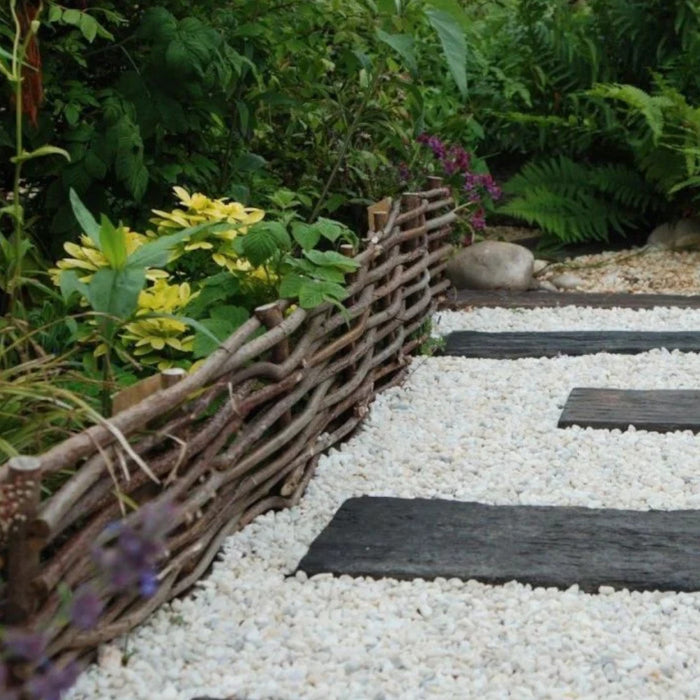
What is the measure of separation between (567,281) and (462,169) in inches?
30.8

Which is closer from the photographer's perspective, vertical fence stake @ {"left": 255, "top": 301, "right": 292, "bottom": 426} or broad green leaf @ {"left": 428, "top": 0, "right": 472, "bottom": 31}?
vertical fence stake @ {"left": 255, "top": 301, "right": 292, "bottom": 426}

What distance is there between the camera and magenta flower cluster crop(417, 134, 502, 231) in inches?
229

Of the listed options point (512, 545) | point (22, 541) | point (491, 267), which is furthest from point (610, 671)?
point (491, 267)

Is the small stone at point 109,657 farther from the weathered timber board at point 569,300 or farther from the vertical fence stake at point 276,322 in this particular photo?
the weathered timber board at point 569,300

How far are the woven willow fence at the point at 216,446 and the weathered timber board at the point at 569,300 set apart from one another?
1348 mm

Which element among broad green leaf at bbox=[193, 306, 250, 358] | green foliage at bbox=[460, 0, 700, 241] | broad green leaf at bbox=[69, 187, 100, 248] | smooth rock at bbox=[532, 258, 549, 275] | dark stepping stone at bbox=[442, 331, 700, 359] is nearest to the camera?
broad green leaf at bbox=[69, 187, 100, 248]

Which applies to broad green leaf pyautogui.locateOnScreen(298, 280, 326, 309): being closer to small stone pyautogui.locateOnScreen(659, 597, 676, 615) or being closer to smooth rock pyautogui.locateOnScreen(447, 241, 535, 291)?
small stone pyautogui.locateOnScreen(659, 597, 676, 615)

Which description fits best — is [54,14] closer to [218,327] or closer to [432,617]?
[218,327]

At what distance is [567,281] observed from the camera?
20.4 ft

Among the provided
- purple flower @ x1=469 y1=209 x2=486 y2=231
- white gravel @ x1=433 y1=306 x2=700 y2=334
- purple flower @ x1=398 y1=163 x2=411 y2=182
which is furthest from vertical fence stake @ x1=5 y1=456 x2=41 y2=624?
purple flower @ x1=469 y1=209 x2=486 y2=231

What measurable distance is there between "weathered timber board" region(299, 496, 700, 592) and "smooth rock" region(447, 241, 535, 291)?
304cm

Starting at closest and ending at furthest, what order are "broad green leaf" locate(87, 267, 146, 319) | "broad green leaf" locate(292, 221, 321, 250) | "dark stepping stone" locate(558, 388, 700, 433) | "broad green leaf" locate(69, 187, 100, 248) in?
"broad green leaf" locate(87, 267, 146, 319), "broad green leaf" locate(69, 187, 100, 248), "broad green leaf" locate(292, 221, 321, 250), "dark stepping stone" locate(558, 388, 700, 433)

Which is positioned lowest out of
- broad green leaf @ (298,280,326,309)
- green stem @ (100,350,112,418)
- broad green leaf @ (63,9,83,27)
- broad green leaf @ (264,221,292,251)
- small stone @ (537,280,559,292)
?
small stone @ (537,280,559,292)

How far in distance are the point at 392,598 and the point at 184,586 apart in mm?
428
